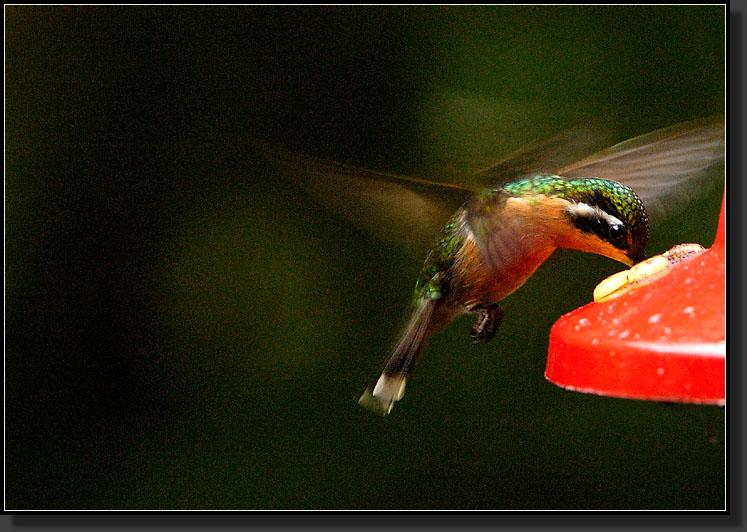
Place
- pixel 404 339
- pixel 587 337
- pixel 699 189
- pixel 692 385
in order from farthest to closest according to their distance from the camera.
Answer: pixel 404 339 → pixel 699 189 → pixel 587 337 → pixel 692 385

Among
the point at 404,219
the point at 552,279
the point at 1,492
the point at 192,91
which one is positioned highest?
the point at 192,91

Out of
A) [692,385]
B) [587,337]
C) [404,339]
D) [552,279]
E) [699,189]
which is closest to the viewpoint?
[692,385]

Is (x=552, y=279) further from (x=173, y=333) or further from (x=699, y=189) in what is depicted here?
(x=173, y=333)

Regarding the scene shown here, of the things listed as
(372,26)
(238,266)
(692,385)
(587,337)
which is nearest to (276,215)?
(238,266)

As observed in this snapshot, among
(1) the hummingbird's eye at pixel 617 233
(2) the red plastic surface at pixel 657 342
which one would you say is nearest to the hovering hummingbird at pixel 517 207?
(1) the hummingbird's eye at pixel 617 233

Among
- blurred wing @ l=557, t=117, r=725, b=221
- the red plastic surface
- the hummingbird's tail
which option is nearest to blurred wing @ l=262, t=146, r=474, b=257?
the hummingbird's tail

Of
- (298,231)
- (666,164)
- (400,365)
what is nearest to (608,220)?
(666,164)
